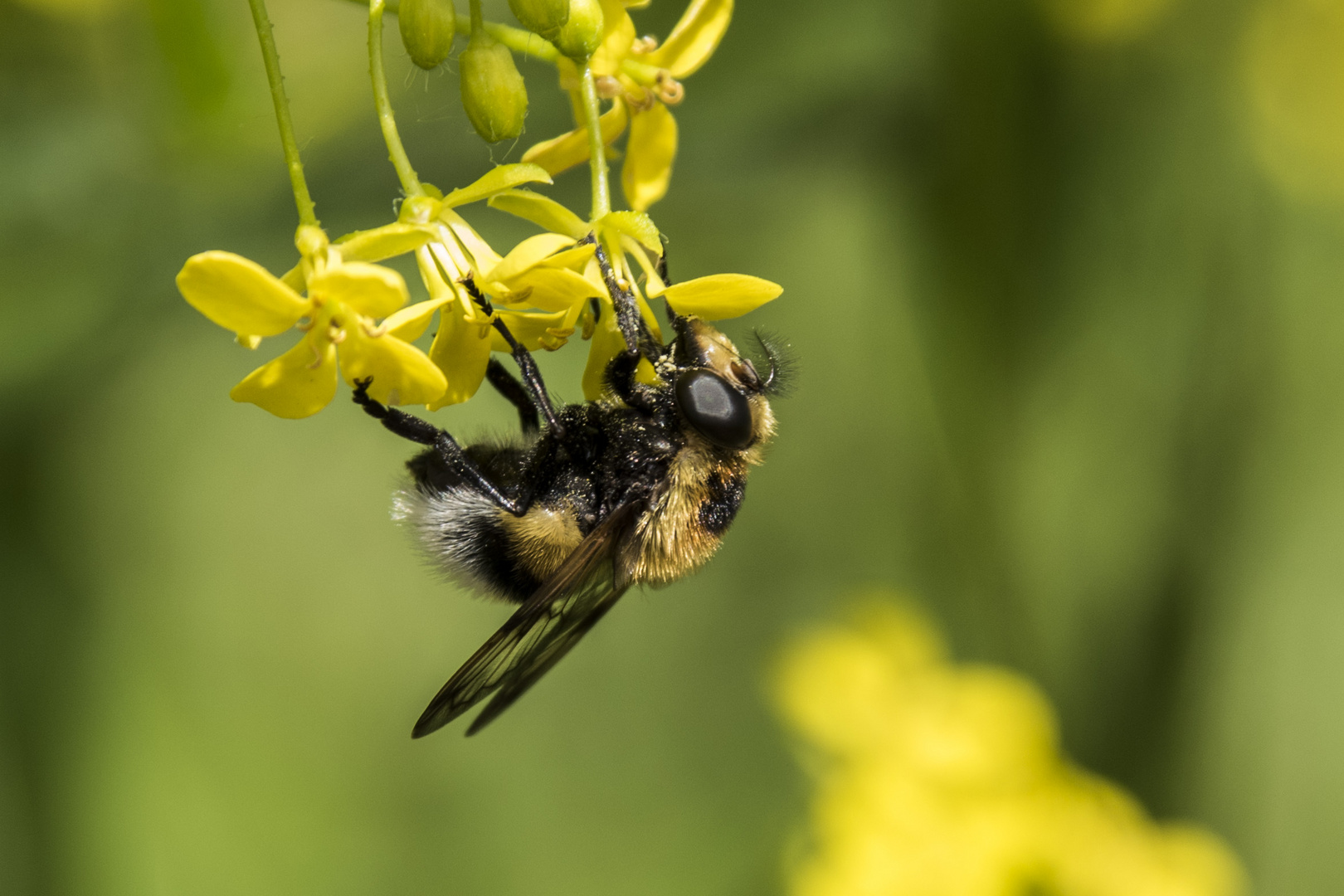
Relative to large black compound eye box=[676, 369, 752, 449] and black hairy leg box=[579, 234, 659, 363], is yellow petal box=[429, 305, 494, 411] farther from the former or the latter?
large black compound eye box=[676, 369, 752, 449]

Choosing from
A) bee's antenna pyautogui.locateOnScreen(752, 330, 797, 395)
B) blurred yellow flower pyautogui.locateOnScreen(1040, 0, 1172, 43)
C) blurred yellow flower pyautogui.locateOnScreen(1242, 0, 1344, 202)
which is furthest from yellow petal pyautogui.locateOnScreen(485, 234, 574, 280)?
blurred yellow flower pyautogui.locateOnScreen(1242, 0, 1344, 202)

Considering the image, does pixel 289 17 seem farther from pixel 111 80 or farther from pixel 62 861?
pixel 62 861

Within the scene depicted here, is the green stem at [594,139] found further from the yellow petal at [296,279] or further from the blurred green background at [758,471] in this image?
the blurred green background at [758,471]

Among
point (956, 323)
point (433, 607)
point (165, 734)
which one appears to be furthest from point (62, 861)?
point (956, 323)

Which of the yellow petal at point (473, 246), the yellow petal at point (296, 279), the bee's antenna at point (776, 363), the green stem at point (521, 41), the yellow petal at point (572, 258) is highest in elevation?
the green stem at point (521, 41)

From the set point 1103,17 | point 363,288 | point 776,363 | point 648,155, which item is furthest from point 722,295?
point 1103,17

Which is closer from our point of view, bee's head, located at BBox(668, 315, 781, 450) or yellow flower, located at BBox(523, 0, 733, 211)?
yellow flower, located at BBox(523, 0, 733, 211)

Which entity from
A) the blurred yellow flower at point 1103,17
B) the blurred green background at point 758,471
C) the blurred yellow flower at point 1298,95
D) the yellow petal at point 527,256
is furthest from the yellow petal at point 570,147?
the blurred yellow flower at point 1298,95
